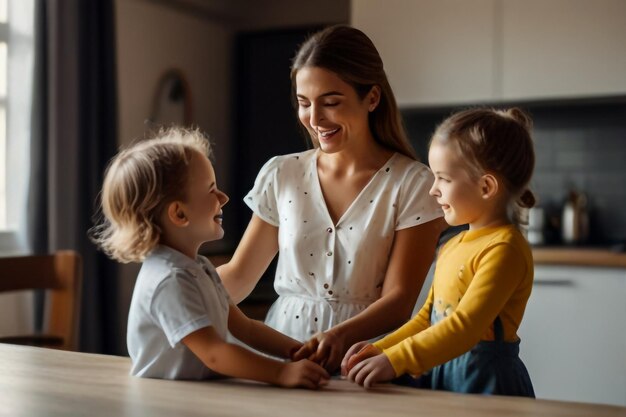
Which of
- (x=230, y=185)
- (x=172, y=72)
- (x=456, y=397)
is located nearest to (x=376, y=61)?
(x=456, y=397)

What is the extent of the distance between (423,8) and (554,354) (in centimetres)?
155

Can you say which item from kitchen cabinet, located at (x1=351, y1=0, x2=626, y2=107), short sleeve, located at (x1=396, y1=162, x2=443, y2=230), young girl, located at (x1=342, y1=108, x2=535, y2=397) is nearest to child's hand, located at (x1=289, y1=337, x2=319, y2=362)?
young girl, located at (x1=342, y1=108, x2=535, y2=397)

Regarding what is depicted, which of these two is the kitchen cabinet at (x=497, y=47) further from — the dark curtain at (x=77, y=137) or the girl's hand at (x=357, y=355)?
the girl's hand at (x=357, y=355)

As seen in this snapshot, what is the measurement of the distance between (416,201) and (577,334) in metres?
1.92

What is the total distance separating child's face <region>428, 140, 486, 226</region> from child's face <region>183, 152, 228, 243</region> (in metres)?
0.35

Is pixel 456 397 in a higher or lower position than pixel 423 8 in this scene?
lower

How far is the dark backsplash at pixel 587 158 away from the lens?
3828mm

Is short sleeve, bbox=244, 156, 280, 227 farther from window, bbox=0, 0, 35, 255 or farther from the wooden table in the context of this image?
window, bbox=0, 0, 35, 255

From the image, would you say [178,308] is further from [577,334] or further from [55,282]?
[577,334]

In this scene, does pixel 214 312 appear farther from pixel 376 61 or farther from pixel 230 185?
pixel 230 185

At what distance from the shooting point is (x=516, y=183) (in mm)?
1396

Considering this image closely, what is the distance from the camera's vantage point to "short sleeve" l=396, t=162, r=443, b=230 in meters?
1.63

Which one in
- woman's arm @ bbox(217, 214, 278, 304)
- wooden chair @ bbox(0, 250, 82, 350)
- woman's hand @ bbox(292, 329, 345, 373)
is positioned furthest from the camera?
wooden chair @ bbox(0, 250, 82, 350)

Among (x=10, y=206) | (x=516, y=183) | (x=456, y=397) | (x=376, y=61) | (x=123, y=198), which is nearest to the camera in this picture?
(x=456, y=397)
